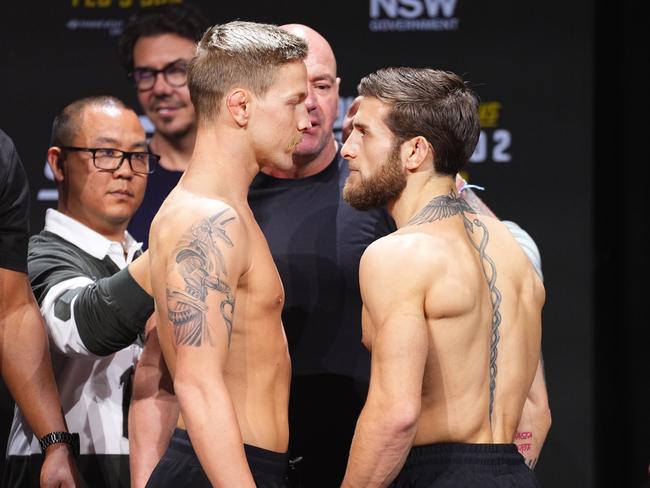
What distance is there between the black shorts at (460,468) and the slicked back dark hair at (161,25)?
2614mm

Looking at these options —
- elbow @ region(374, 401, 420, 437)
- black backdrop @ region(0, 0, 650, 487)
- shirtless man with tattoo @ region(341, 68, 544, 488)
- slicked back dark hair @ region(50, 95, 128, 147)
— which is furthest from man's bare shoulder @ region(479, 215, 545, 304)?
black backdrop @ region(0, 0, 650, 487)

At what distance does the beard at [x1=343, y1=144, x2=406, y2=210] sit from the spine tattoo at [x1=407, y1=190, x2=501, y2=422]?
0.34 feet

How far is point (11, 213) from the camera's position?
2.62 meters

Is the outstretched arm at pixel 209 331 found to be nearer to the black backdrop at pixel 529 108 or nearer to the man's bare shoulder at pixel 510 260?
the man's bare shoulder at pixel 510 260

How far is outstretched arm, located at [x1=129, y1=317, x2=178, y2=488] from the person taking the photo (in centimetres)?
254

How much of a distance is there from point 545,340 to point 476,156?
0.84 meters

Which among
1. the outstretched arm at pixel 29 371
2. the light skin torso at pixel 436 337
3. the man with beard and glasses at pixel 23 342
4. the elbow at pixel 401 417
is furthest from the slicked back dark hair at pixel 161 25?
the elbow at pixel 401 417

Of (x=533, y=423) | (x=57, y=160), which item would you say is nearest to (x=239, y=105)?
(x=57, y=160)

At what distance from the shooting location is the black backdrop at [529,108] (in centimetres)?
444

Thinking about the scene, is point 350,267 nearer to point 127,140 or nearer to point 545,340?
point 127,140

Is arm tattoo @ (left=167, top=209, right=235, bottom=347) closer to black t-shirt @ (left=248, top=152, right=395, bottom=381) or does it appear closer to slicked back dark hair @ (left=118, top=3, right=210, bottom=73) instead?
black t-shirt @ (left=248, top=152, right=395, bottom=381)

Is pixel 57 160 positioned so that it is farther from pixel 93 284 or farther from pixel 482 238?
pixel 482 238

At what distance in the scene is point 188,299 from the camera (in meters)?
2.11

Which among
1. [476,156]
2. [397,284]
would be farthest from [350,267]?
[476,156]
